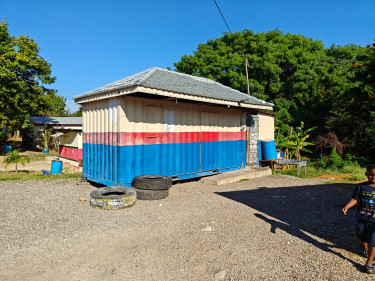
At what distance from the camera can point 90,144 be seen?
9094mm

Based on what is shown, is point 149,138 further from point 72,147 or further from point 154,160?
point 72,147

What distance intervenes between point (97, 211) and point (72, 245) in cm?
184

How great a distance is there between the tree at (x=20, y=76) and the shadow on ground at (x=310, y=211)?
1952 cm

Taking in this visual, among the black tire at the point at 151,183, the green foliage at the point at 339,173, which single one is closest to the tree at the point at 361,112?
the green foliage at the point at 339,173

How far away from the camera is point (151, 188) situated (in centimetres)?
721

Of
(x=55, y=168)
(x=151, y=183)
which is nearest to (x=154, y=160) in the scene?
(x=151, y=183)

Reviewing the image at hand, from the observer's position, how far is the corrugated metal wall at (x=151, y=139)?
7.66 meters

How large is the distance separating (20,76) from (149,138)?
18887 mm

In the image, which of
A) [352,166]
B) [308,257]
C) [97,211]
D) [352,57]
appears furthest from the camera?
[352,57]

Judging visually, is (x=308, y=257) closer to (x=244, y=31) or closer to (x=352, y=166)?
(x=352, y=166)

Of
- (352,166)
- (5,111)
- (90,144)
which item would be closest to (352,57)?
(352,166)

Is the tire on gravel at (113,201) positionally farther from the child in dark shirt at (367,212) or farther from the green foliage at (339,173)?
the green foliage at (339,173)

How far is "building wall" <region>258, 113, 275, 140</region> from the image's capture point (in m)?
13.5

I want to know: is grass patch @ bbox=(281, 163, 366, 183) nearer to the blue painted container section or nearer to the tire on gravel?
the blue painted container section
